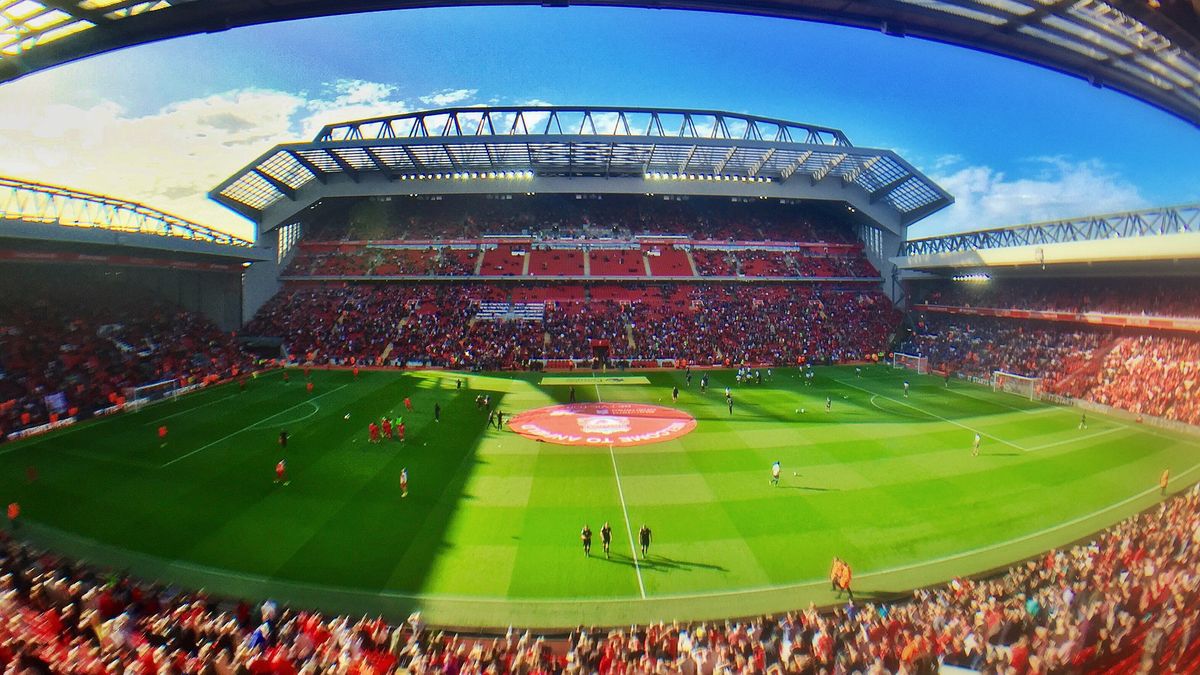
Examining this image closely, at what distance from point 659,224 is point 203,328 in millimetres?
48450

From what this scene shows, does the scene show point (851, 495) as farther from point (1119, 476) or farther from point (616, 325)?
point (616, 325)

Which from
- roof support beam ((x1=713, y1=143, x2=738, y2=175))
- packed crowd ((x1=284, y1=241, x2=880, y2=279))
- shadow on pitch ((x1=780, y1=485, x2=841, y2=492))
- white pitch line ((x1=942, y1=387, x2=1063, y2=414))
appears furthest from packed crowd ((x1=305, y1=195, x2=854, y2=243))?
shadow on pitch ((x1=780, y1=485, x2=841, y2=492))

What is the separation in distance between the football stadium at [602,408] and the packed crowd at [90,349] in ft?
0.86

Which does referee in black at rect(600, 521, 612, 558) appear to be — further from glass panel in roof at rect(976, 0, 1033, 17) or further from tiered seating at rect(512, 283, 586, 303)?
tiered seating at rect(512, 283, 586, 303)

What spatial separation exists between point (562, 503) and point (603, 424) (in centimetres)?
1011

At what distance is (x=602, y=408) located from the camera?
31.8 metres

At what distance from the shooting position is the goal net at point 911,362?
46000 millimetres

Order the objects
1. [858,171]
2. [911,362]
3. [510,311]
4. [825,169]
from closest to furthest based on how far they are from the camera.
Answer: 1. [911,362]
2. [510,311]
3. [858,171]
4. [825,169]

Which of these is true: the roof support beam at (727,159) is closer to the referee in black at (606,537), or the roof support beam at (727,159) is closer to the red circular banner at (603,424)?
the red circular banner at (603,424)

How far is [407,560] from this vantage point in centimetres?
1443

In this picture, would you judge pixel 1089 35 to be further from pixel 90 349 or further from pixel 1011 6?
pixel 90 349

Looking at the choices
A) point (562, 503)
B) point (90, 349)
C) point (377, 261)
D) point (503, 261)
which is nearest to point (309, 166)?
point (377, 261)

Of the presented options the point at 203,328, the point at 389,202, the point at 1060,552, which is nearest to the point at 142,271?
the point at 203,328

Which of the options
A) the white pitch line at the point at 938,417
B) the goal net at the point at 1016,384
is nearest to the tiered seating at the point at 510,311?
the white pitch line at the point at 938,417
